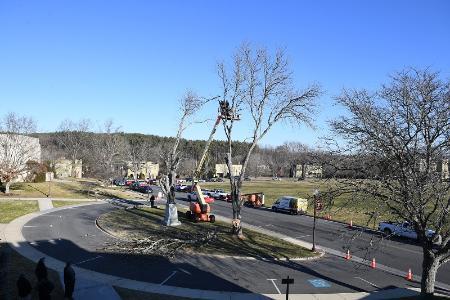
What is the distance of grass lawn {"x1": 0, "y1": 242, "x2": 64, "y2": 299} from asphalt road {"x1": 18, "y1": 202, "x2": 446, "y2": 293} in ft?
6.20

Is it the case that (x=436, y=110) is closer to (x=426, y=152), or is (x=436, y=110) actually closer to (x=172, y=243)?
(x=426, y=152)

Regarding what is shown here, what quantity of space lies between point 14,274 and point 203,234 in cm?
1238

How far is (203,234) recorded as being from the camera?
29.0m

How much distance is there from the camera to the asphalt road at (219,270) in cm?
1975

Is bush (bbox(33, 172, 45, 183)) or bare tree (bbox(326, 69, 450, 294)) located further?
bush (bbox(33, 172, 45, 183))

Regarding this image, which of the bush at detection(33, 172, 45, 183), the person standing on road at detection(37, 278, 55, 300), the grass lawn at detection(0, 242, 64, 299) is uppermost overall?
the bush at detection(33, 172, 45, 183)

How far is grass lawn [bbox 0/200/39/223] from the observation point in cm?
3591

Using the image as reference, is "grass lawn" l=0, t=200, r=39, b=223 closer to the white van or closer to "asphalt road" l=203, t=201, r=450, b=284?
"asphalt road" l=203, t=201, r=450, b=284

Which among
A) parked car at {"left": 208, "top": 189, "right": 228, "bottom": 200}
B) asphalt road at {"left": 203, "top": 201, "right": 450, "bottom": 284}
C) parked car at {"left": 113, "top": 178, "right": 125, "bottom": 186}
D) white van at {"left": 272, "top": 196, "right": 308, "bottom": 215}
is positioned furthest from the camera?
parked car at {"left": 113, "top": 178, "right": 125, "bottom": 186}

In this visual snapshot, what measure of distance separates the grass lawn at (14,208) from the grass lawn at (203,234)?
7078 mm

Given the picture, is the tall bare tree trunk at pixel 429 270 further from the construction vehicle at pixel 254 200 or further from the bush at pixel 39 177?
the bush at pixel 39 177

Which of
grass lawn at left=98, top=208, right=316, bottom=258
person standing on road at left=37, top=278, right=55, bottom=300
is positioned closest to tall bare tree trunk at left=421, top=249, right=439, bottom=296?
grass lawn at left=98, top=208, right=316, bottom=258

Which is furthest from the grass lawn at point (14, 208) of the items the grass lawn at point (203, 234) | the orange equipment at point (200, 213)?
the orange equipment at point (200, 213)

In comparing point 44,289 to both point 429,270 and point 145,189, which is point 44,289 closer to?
point 429,270
